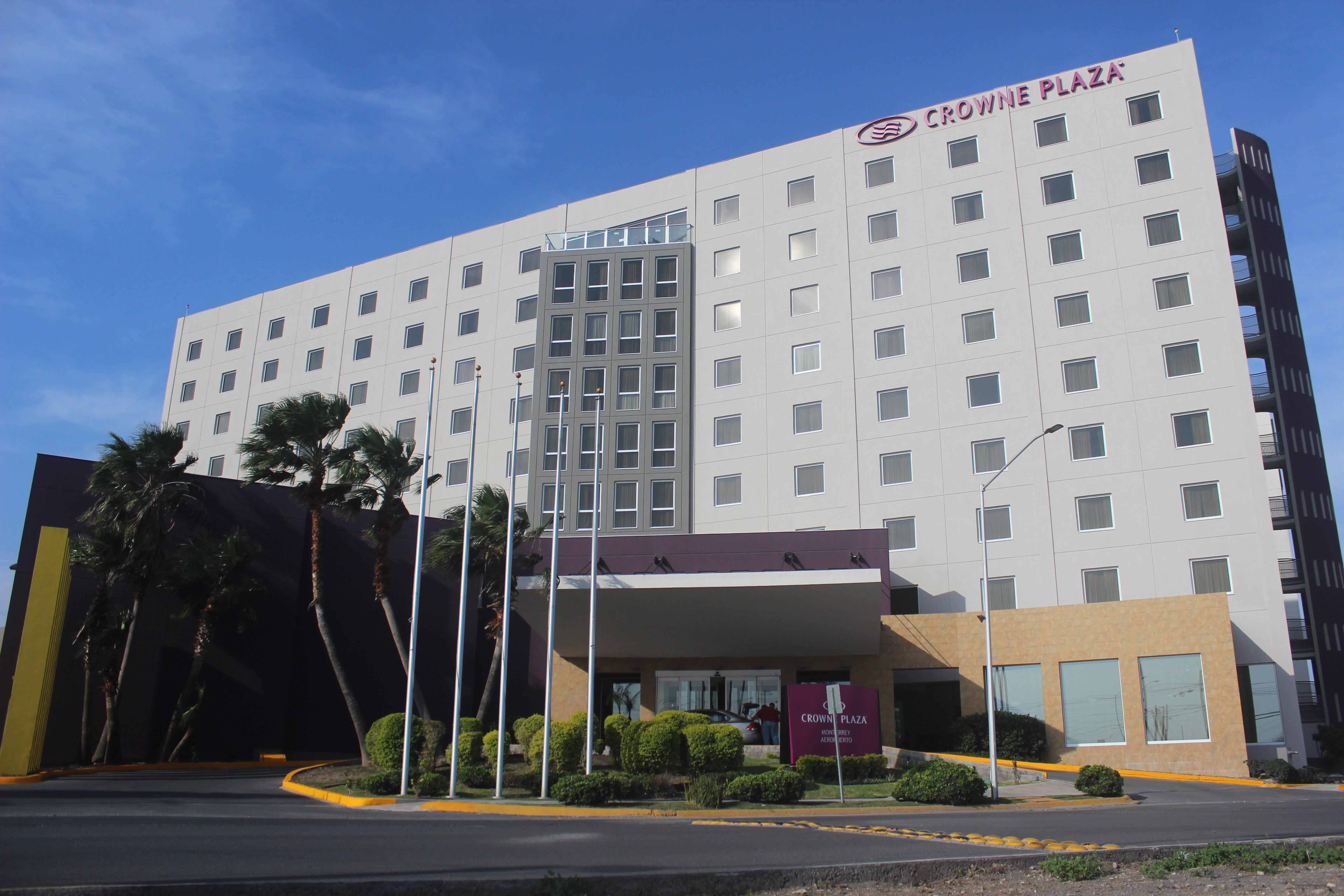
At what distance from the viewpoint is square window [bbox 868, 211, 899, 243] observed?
149 feet

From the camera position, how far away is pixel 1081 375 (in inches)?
1582

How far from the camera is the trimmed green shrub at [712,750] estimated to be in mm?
25297

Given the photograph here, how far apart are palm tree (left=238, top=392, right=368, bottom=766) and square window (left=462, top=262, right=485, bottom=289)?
23.6 m

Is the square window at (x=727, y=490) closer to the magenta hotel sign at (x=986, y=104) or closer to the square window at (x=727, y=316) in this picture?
the square window at (x=727, y=316)

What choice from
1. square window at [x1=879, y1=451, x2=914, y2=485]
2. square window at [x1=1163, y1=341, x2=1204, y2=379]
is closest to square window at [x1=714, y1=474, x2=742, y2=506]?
square window at [x1=879, y1=451, x2=914, y2=485]

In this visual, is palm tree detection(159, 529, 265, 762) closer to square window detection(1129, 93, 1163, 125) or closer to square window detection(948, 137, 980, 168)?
square window detection(948, 137, 980, 168)

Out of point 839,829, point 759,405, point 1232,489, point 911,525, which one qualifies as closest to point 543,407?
point 759,405

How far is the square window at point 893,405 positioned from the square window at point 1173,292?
10547 mm

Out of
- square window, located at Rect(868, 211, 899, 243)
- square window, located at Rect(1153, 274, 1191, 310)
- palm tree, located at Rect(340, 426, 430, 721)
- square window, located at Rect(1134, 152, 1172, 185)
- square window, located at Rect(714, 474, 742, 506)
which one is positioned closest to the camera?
palm tree, located at Rect(340, 426, 430, 721)

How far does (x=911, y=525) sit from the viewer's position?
41.5 meters

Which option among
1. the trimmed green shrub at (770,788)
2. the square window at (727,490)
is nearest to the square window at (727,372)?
the square window at (727,490)

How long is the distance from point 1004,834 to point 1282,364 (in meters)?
40.1

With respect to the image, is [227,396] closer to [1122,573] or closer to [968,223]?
[968,223]

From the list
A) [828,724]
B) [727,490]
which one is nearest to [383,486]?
[828,724]
